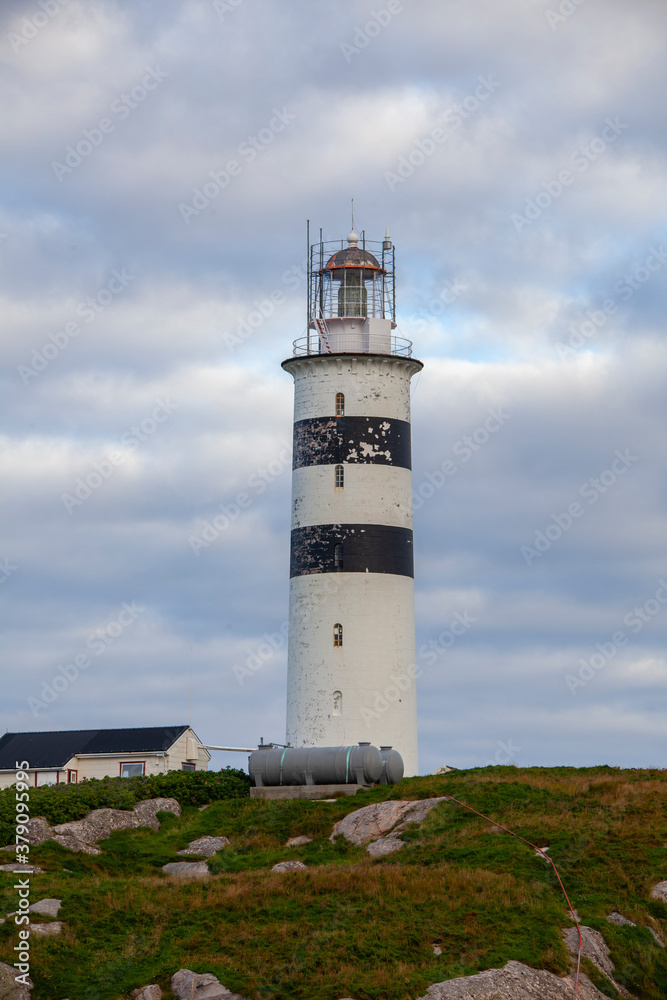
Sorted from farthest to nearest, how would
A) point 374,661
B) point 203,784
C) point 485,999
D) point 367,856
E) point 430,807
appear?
point 374,661 → point 203,784 → point 430,807 → point 367,856 → point 485,999

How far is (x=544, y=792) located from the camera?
35.7m

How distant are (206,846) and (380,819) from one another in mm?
4972

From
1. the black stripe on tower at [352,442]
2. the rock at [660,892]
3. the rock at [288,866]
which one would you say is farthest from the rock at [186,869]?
the black stripe on tower at [352,442]

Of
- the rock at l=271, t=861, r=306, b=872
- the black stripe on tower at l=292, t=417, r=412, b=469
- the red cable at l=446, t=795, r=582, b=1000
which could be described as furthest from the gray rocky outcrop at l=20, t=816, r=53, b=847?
the black stripe on tower at l=292, t=417, r=412, b=469

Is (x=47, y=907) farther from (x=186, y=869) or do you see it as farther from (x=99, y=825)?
(x=99, y=825)

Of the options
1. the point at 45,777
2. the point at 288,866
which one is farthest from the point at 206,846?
the point at 45,777

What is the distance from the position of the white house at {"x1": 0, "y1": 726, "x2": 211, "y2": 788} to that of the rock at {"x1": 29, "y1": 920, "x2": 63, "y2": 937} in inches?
926

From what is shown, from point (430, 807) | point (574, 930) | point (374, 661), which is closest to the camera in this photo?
point (574, 930)

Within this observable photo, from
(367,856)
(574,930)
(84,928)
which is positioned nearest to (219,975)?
(84,928)

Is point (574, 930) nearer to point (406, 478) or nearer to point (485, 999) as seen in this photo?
point (485, 999)

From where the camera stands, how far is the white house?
164 ft

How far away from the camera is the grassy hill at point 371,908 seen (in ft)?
77.3

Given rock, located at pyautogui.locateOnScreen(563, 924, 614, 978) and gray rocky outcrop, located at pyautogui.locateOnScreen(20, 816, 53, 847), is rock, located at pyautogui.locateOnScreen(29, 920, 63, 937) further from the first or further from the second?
rock, located at pyautogui.locateOnScreen(563, 924, 614, 978)

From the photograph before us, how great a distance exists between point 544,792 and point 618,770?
665 cm
